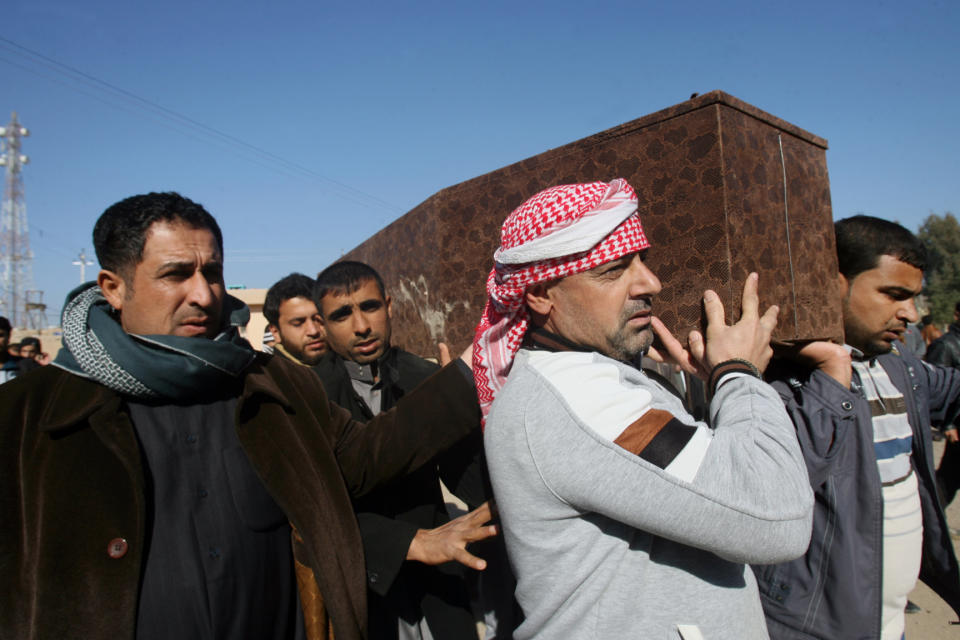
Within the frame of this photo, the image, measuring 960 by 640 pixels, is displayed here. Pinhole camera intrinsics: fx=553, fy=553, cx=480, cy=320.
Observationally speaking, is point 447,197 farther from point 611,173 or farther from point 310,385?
point 310,385

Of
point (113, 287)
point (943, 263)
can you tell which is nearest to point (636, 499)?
point (113, 287)

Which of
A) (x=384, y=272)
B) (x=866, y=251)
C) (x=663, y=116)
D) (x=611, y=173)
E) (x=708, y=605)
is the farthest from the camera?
(x=384, y=272)

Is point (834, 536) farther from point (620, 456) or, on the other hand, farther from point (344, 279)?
point (344, 279)

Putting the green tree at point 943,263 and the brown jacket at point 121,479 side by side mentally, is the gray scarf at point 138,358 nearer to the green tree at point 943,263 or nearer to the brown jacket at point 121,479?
the brown jacket at point 121,479

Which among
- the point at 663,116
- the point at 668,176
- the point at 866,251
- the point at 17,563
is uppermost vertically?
the point at 663,116

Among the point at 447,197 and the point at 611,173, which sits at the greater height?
the point at 447,197

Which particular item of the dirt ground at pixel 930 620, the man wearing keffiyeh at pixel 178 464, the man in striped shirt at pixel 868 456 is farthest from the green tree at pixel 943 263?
the man wearing keffiyeh at pixel 178 464

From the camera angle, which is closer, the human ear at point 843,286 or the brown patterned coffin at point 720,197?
the brown patterned coffin at point 720,197

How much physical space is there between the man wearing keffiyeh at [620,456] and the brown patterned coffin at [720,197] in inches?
4.9

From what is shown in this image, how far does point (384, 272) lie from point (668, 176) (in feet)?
8.29

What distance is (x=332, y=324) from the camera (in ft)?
8.84

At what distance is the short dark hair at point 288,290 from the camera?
12.3 feet

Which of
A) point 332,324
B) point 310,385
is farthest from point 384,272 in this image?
point 310,385

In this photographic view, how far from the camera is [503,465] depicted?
47.8 inches
